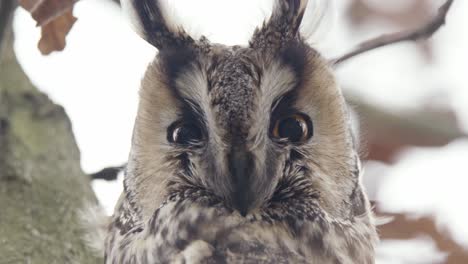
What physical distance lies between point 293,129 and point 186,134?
0.91 ft

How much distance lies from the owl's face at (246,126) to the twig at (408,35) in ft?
0.41

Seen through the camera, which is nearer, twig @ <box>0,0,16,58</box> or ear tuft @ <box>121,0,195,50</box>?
twig @ <box>0,0,16,58</box>

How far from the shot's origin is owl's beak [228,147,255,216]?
206cm

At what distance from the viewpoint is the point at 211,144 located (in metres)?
2.10

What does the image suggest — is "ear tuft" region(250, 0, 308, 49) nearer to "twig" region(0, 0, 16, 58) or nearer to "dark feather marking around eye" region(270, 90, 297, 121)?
"dark feather marking around eye" region(270, 90, 297, 121)

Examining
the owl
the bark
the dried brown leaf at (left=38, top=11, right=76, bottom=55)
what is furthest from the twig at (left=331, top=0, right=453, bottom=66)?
the bark

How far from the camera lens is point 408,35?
232 cm

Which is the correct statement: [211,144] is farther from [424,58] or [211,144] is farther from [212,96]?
[424,58]

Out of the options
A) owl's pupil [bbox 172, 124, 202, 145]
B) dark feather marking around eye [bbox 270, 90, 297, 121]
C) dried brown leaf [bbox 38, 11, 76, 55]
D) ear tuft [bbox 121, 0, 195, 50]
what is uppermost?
ear tuft [bbox 121, 0, 195, 50]

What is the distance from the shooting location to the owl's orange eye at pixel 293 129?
217 cm

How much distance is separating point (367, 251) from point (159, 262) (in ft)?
2.00

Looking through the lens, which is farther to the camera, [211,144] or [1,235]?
[1,235]

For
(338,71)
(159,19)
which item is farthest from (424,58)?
(159,19)

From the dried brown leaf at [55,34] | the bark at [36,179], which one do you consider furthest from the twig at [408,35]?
the bark at [36,179]
